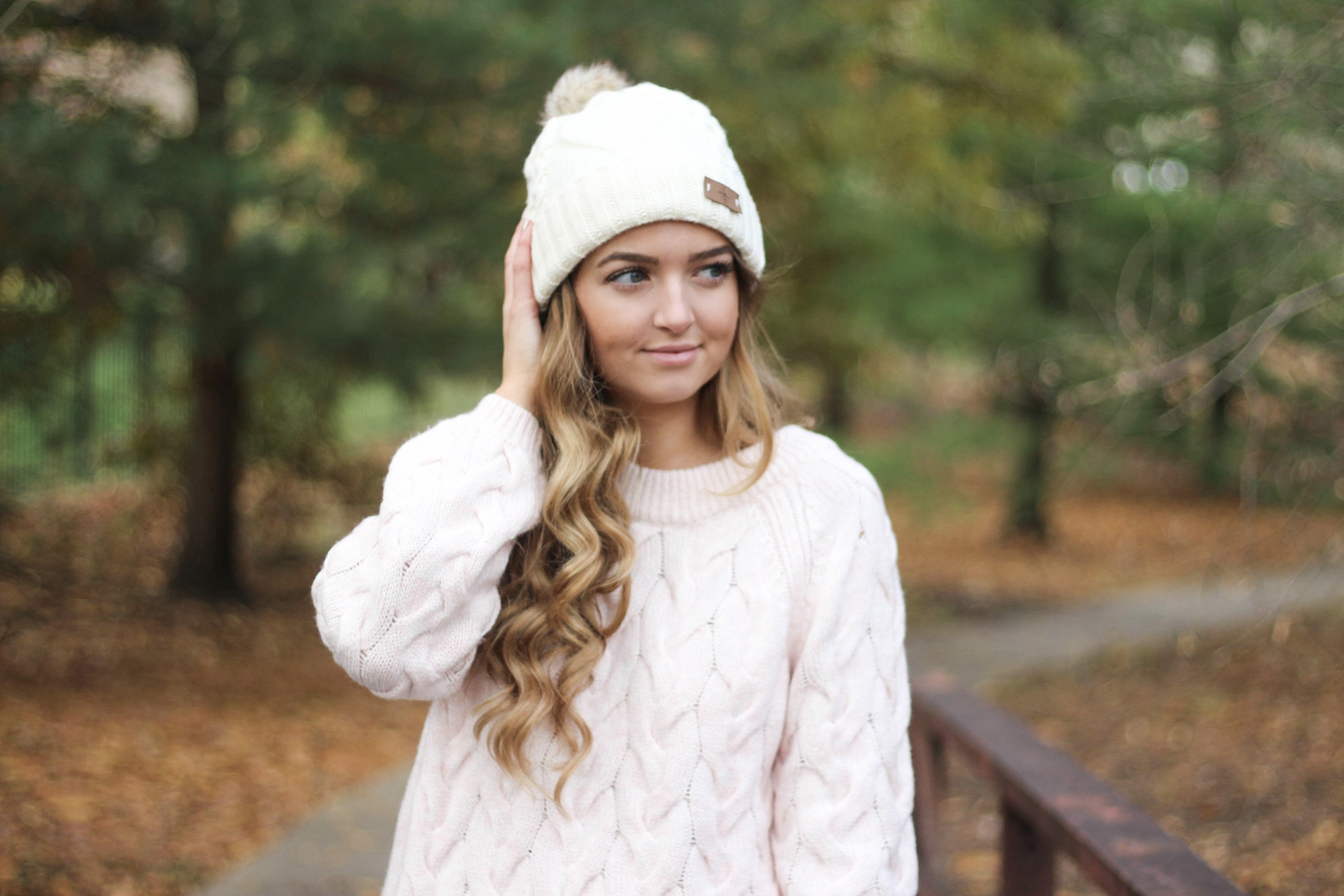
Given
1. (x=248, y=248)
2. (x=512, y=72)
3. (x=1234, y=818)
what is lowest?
(x=1234, y=818)

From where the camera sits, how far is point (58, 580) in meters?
6.70

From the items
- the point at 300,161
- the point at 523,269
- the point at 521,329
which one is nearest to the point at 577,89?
the point at 523,269

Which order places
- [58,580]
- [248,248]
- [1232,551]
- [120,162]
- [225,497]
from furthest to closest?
[1232,551]
[225,497]
[58,580]
[248,248]
[120,162]

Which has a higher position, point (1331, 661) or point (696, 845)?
point (696, 845)

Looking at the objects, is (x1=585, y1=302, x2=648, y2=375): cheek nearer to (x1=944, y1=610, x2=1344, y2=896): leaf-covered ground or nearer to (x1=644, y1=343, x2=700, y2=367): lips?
(x1=644, y1=343, x2=700, y2=367): lips

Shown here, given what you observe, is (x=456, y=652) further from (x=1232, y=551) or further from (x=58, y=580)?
(x=1232, y=551)

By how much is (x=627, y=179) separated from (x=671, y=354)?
280 millimetres

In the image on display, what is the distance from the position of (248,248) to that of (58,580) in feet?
8.00

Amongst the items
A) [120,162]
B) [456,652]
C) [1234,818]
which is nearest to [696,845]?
[456,652]

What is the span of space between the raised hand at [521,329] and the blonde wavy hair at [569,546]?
0.02m

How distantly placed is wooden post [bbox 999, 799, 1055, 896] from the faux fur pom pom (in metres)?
1.95

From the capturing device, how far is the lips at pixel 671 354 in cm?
185

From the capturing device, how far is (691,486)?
77.2 inches

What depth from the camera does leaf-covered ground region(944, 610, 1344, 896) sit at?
3.74 m
